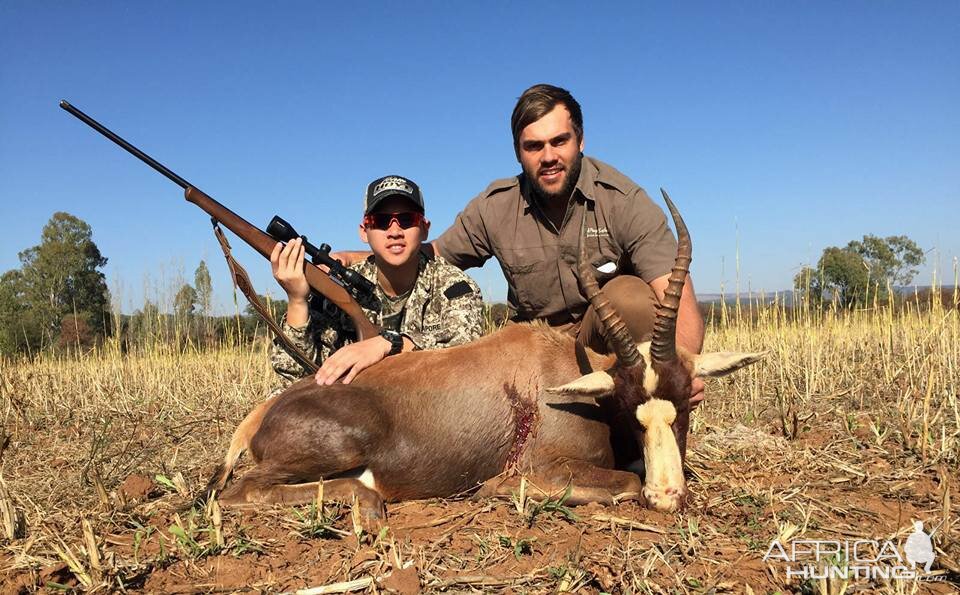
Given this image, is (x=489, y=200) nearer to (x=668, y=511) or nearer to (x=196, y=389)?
(x=668, y=511)

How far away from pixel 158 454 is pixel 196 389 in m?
2.49

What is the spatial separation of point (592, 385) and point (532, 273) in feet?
6.41

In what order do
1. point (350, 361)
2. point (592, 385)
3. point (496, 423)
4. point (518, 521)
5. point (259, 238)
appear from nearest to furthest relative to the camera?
1. point (518, 521)
2. point (592, 385)
3. point (496, 423)
4. point (350, 361)
5. point (259, 238)

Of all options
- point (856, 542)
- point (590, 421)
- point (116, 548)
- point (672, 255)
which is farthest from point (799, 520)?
point (116, 548)

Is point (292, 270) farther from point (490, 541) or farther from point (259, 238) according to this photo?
point (490, 541)

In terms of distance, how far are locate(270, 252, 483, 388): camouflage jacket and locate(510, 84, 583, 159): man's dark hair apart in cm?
132

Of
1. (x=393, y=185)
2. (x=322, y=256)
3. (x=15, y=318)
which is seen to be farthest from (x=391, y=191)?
(x=15, y=318)

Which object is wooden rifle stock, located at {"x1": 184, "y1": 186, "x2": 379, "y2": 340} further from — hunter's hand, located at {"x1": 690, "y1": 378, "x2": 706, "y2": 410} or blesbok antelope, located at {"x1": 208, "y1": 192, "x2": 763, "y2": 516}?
hunter's hand, located at {"x1": 690, "y1": 378, "x2": 706, "y2": 410}

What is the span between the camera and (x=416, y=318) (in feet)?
17.0

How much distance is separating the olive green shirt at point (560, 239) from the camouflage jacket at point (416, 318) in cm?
53

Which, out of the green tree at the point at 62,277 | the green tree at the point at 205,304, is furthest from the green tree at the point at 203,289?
the green tree at the point at 62,277

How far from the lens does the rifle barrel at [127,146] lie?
5.18m

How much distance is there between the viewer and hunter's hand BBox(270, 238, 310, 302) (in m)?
4.65

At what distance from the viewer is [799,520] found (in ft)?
10.4
